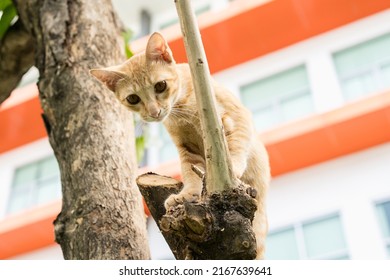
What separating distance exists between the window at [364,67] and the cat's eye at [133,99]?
2.14 meters

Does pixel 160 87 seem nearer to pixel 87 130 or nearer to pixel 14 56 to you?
pixel 87 130

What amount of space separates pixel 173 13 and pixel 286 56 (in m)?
1.80

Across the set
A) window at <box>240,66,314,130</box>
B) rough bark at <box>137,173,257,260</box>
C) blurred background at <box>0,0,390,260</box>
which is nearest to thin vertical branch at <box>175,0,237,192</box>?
rough bark at <box>137,173,257,260</box>

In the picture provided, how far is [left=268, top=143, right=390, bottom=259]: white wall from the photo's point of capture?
208 cm

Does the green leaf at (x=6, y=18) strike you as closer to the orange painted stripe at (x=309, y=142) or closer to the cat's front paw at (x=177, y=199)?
the cat's front paw at (x=177, y=199)

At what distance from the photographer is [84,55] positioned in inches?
50.6

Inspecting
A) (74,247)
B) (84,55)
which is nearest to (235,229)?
(74,247)

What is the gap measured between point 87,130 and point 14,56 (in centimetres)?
55

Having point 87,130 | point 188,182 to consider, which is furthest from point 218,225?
point 87,130

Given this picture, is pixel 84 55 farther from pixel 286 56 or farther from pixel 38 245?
pixel 286 56

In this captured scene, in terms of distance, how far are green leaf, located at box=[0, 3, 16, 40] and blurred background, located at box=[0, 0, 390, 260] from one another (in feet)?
2.16

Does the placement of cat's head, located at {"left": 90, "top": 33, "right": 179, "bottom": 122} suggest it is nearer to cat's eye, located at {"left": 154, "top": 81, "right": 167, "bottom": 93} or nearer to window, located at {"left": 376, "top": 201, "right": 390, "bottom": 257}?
cat's eye, located at {"left": 154, "top": 81, "right": 167, "bottom": 93}
